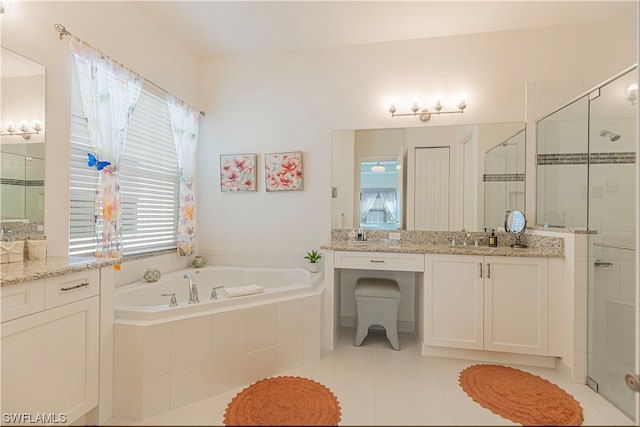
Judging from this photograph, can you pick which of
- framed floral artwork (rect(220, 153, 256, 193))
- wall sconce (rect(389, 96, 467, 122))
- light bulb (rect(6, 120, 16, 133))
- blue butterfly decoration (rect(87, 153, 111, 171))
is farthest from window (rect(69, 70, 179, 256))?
wall sconce (rect(389, 96, 467, 122))

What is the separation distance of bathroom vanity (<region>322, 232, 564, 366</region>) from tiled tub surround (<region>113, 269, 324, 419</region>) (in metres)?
0.73

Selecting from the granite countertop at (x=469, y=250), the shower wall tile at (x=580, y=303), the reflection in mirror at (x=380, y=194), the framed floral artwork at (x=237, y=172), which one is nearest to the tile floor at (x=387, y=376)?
the shower wall tile at (x=580, y=303)

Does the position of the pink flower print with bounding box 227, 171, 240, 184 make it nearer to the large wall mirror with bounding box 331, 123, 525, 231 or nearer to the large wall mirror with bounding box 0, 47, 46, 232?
the large wall mirror with bounding box 331, 123, 525, 231

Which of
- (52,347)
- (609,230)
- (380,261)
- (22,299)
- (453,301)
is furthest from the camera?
(380,261)

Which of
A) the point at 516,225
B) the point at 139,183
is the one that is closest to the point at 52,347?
the point at 139,183

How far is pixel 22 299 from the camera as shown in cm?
115

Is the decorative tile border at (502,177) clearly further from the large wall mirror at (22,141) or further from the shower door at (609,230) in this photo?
the large wall mirror at (22,141)

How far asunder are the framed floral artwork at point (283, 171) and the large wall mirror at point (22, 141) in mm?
1688

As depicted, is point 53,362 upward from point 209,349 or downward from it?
upward

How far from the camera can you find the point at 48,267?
1324 mm

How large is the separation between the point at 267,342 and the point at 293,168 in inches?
64.8

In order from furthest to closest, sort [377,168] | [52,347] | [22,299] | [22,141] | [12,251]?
1. [377,168]
2. [22,141]
3. [12,251]
4. [52,347]
5. [22,299]

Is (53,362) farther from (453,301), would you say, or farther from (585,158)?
(585,158)

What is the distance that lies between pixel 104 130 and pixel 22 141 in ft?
1.51
